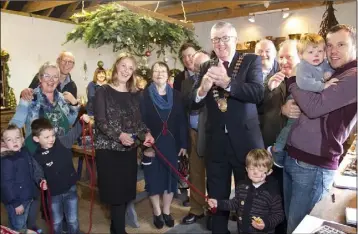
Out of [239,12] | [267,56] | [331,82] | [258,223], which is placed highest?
[239,12]

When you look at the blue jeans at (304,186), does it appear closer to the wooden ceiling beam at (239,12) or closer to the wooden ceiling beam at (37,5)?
the wooden ceiling beam at (239,12)

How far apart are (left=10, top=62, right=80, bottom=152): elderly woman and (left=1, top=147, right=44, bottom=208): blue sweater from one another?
0.03 metres

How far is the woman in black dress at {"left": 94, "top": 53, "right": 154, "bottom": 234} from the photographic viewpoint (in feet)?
3.84

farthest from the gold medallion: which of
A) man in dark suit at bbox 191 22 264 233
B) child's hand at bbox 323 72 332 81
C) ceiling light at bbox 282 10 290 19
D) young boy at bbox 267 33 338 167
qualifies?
ceiling light at bbox 282 10 290 19

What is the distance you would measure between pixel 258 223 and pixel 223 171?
0.79 ft

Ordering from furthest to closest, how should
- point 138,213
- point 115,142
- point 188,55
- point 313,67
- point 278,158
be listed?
1. point 138,213
2. point 188,55
3. point 115,142
4. point 278,158
5. point 313,67

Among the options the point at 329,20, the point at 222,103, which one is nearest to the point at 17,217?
the point at 222,103

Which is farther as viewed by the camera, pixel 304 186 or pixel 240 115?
pixel 240 115

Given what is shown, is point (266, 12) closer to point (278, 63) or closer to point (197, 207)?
point (278, 63)

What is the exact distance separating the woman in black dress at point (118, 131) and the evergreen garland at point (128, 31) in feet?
0.55

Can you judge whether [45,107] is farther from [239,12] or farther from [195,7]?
[239,12]

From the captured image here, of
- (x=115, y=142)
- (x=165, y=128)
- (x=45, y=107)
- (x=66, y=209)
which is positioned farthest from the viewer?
(x=165, y=128)

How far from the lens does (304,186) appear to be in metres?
0.86

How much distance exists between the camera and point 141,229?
1.50 meters
